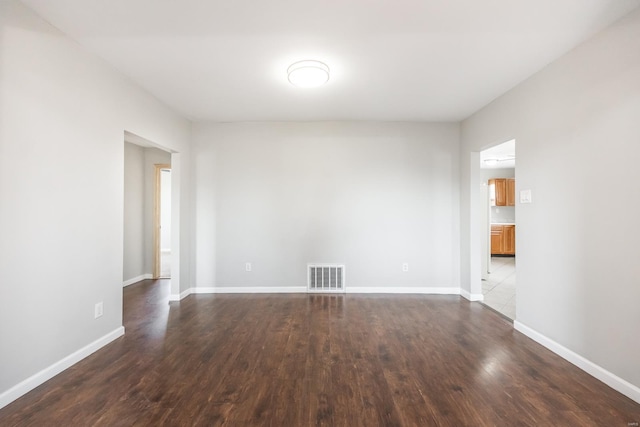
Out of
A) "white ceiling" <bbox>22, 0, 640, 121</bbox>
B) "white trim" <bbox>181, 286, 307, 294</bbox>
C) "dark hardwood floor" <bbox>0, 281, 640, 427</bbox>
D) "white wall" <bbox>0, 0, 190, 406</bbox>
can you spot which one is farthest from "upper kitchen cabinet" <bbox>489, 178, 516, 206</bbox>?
Answer: "white wall" <bbox>0, 0, 190, 406</bbox>

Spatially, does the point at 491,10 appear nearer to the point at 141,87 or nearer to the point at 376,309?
the point at 376,309

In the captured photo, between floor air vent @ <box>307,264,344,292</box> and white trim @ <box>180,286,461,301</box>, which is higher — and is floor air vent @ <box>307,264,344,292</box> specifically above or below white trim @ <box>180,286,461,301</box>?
above

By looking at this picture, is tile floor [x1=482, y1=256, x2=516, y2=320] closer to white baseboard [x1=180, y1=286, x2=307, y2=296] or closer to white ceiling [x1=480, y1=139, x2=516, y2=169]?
white ceiling [x1=480, y1=139, x2=516, y2=169]

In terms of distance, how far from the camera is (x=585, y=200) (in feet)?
7.33

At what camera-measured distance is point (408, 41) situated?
7.48 feet

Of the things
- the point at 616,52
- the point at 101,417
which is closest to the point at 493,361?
the point at 616,52

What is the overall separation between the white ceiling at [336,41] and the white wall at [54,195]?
28 centimetres

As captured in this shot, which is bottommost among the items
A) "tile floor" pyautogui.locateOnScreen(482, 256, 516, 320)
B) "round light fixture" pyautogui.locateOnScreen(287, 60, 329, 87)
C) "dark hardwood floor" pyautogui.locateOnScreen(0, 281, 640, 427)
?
"tile floor" pyautogui.locateOnScreen(482, 256, 516, 320)

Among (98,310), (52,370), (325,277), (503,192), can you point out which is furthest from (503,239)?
(52,370)

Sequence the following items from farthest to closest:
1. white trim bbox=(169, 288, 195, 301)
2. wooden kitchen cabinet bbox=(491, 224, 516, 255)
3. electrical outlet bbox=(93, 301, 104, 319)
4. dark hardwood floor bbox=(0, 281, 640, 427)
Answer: wooden kitchen cabinet bbox=(491, 224, 516, 255) < white trim bbox=(169, 288, 195, 301) < electrical outlet bbox=(93, 301, 104, 319) < dark hardwood floor bbox=(0, 281, 640, 427)

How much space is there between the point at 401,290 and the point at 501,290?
1.70 meters

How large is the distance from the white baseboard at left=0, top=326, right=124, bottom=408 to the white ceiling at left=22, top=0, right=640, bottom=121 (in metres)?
2.56

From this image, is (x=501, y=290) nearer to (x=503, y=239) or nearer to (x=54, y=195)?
(x=503, y=239)

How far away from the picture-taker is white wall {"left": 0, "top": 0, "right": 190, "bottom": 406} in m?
1.83
